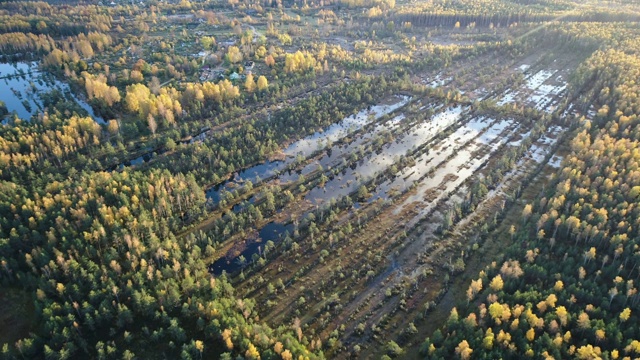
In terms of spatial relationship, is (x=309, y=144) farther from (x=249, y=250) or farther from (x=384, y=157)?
(x=249, y=250)

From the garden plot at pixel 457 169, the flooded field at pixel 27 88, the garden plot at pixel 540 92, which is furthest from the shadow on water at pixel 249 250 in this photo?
the garden plot at pixel 540 92

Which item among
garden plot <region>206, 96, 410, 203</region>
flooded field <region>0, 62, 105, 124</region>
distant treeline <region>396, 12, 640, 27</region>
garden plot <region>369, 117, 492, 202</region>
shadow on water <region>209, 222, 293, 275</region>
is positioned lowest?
shadow on water <region>209, 222, 293, 275</region>

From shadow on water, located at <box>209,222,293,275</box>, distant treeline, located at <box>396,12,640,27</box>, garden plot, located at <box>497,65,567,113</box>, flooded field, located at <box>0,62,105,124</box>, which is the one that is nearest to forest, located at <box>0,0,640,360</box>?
shadow on water, located at <box>209,222,293,275</box>

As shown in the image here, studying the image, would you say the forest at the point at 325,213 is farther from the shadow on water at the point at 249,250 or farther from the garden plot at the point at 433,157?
the garden plot at the point at 433,157

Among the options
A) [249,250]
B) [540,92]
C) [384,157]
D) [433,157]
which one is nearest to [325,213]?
[249,250]

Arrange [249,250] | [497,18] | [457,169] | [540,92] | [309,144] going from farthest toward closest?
[497,18] < [540,92] < [309,144] < [457,169] < [249,250]

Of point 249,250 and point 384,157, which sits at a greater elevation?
point 384,157

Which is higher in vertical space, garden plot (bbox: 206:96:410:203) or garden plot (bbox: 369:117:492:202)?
garden plot (bbox: 206:96:410:203)

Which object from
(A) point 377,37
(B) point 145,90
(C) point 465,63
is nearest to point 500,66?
(C) point 465,63

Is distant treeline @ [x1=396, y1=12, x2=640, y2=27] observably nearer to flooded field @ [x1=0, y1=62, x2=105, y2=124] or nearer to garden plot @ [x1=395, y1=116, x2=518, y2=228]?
garden plot @ [x1=395, y1=116, x2=518, y2=228]
